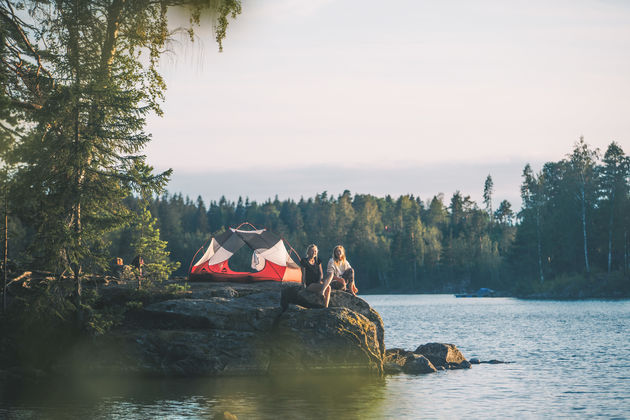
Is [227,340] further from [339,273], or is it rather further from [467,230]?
[467,230]

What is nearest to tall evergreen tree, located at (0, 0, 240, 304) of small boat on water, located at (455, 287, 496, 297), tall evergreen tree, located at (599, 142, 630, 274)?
tall evergreen tree, located at (599, 142, 630, 274)

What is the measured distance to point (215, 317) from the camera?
66.4 ft

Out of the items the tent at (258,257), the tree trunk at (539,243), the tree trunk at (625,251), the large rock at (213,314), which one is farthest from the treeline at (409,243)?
the large rock at (213,314)

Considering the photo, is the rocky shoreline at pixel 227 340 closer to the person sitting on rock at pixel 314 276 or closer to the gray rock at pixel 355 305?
the gray rock at pixel 355 305

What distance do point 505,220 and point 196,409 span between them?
135m

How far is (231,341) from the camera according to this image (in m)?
19.8

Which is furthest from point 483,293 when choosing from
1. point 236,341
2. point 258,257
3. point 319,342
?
point 236,341

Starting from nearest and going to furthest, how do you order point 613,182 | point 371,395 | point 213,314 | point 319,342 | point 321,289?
point 371,395 → point 319,342 → point 321,289 → point 213,314 → point 613,182

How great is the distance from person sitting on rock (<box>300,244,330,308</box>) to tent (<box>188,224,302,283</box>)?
240 inches

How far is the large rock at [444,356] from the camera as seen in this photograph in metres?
22.6

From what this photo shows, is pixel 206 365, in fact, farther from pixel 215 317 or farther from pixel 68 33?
pixel 68 33

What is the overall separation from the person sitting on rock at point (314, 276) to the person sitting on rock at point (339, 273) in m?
0.30

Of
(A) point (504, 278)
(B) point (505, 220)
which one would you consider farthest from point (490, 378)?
(B) point (505, 220)

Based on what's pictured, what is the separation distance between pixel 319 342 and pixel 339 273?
2.19m
